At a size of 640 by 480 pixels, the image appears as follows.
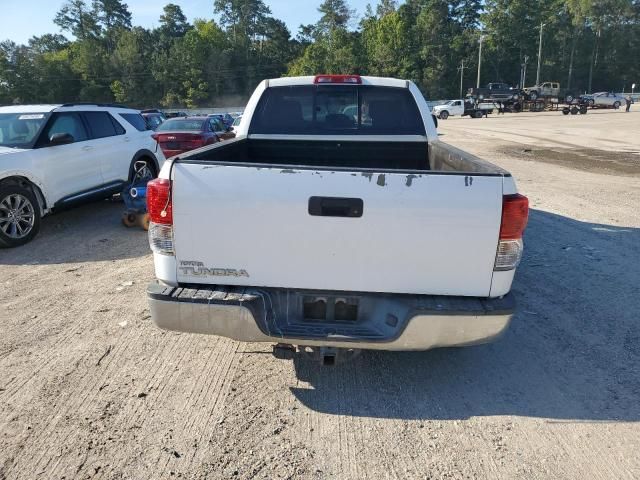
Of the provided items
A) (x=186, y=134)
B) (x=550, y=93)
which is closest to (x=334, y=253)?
(x=186, y=134)

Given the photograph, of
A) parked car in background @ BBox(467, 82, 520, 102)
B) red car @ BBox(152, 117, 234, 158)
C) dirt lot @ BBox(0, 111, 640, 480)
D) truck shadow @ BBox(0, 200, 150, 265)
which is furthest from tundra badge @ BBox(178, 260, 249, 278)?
parked car in background @ BBox(467, 82, 520, 102)

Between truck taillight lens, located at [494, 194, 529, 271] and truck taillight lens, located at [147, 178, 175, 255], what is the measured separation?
1.91 metres

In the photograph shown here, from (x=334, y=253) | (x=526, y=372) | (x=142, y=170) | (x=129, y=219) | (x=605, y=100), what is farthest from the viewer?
(x=605, y=100)

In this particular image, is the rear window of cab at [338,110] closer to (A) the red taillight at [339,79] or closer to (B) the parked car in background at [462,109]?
(A) the red taillight at [339,79]

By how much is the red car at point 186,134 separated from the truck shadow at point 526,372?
9410 mm

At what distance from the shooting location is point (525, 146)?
20.3 m

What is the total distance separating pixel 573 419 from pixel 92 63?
354 feet

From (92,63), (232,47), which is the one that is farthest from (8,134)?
(232,47)

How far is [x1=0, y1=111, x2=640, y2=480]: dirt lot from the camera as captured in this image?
8.66ft

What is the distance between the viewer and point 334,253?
9.04ft

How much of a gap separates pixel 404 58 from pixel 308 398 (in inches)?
3790

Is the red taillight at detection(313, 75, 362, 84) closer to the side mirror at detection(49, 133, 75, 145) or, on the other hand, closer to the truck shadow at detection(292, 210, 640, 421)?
the truck shadow at detection(292, 210, 640, 421)

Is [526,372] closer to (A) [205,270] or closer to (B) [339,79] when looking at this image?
(A) [205,270]

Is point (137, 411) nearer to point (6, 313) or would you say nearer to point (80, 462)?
point (80, 462)
